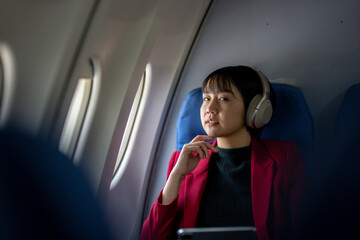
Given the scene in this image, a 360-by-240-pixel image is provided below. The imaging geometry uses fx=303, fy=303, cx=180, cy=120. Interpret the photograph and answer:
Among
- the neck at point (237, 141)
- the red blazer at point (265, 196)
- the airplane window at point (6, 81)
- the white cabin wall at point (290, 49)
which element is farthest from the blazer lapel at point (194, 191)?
the airplane window at point (6, 81)

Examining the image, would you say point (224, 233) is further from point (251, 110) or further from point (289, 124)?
point (289, 124)

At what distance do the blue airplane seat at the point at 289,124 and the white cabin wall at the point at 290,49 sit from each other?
0.40 ft

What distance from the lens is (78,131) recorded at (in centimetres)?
137

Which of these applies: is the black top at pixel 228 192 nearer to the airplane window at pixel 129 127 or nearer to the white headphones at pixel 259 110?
the white headphones at pixel 259 110

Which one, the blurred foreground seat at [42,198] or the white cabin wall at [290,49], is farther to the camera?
the white cabin wall at [290,49]

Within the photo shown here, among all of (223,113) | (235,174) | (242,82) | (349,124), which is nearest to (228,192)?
(235,174)

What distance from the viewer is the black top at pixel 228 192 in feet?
3.81

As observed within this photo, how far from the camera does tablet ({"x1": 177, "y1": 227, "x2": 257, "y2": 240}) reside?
0.71 meters

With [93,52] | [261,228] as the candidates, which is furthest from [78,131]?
[261,228]

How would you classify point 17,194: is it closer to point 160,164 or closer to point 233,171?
point 233,171

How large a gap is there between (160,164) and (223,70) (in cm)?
90

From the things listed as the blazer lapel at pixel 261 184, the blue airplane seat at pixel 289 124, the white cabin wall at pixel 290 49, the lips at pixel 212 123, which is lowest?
the blazer lapel at pixel 261 184

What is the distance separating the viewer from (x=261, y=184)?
116cm

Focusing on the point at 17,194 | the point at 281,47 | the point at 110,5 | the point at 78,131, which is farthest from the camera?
the point at 281,47
